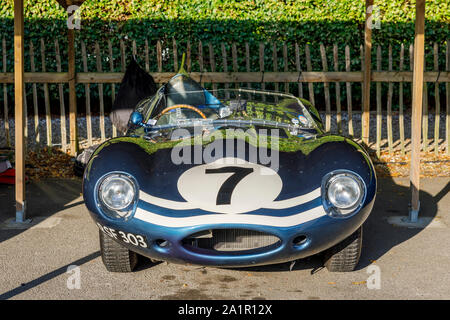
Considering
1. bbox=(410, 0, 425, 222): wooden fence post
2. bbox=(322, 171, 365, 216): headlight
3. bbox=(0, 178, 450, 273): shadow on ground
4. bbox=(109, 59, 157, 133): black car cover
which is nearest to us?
bbox=(322, 171, 365, 216): headlight

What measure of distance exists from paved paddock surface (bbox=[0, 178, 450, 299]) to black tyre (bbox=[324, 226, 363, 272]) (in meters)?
0.06

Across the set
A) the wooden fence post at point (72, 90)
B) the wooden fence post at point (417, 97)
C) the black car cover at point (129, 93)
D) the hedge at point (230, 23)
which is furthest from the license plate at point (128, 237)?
the hedge at point (230, 23)

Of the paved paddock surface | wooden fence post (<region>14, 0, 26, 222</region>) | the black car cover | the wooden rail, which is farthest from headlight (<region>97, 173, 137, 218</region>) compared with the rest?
the wooden rail

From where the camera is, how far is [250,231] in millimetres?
3654

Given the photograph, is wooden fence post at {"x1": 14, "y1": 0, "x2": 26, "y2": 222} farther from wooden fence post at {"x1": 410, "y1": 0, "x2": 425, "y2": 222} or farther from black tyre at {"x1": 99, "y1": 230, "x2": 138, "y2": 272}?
wooden fence post at {"x1": 410, "y1": 0, "x2": 425, "y2": 222}

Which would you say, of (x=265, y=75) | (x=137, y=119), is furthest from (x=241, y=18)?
(x=137, y=119)

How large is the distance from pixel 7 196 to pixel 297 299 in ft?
12.3

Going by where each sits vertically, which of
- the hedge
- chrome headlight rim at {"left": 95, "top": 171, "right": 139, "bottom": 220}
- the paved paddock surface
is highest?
the hedge

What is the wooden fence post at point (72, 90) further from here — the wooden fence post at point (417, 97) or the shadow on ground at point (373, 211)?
the wooden fence post at point (417, 97)

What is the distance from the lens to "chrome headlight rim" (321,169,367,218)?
12.0 feet

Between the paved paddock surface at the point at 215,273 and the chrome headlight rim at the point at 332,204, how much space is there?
0.54 m

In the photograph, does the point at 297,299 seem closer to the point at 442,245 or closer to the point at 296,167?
the point at 296,167

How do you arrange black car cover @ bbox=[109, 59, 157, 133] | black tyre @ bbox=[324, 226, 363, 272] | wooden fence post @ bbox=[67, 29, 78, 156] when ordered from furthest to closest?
1. wooden fence post @ bbox=[67, 29, 78, 156]
2. black car cover @ bbox=[109, 59, 157, 133]
3. black tyre @ bbox=[324, 226, 363, 272]
